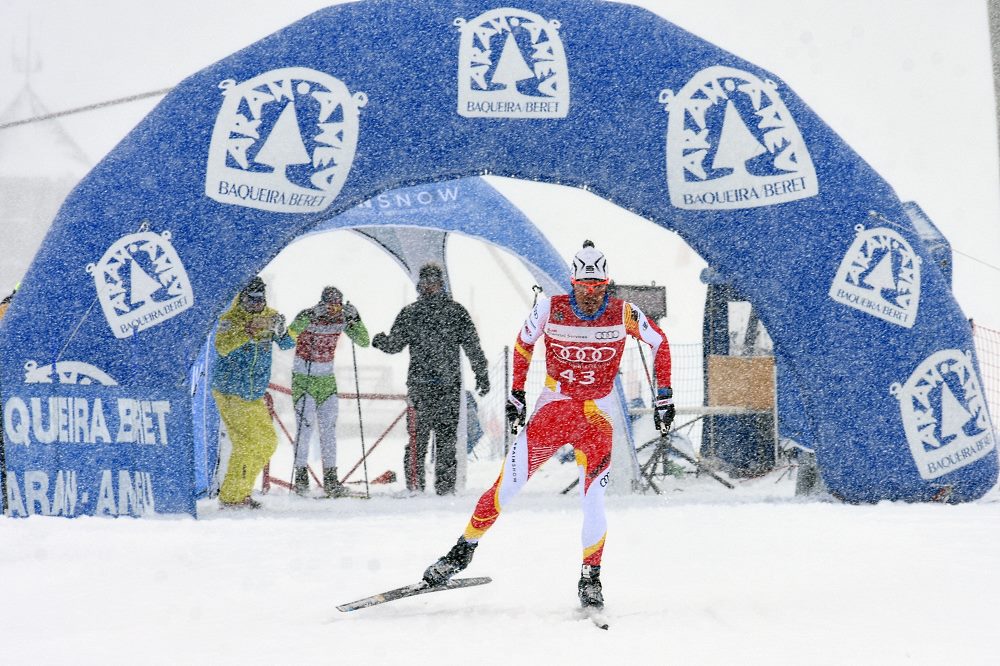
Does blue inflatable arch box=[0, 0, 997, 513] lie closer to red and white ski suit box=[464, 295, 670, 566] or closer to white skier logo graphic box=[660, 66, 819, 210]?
white skier logo graphic box=[660, 66, 819, 210]

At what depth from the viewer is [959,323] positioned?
866 cm

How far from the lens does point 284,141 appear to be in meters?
8.20

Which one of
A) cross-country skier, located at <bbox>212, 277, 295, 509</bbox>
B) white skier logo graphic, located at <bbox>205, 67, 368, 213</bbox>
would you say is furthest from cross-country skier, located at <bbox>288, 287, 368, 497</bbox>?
white skier logo graphic, located at <bbox>205, 67, 368, 213</bbox>

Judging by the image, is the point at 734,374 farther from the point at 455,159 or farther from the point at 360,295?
the point at 360,295

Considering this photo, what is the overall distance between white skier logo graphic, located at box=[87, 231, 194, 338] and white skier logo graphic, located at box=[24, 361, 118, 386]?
38 cm

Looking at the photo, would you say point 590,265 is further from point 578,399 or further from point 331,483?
point 331,483

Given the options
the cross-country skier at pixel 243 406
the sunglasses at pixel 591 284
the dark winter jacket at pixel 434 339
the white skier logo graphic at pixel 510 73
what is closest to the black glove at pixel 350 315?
the dark winter jacket at pixel 434 339

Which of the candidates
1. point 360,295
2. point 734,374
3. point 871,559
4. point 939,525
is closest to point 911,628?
point 871,559

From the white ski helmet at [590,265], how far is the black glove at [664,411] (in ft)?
2.34

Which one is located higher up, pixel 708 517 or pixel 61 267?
pixel 61 267

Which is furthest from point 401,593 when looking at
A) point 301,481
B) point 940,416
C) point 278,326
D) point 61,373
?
point 940,416

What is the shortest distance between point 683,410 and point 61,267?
6.01 meters

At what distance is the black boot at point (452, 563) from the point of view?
16.5 ft

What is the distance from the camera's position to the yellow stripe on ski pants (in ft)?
28.3
